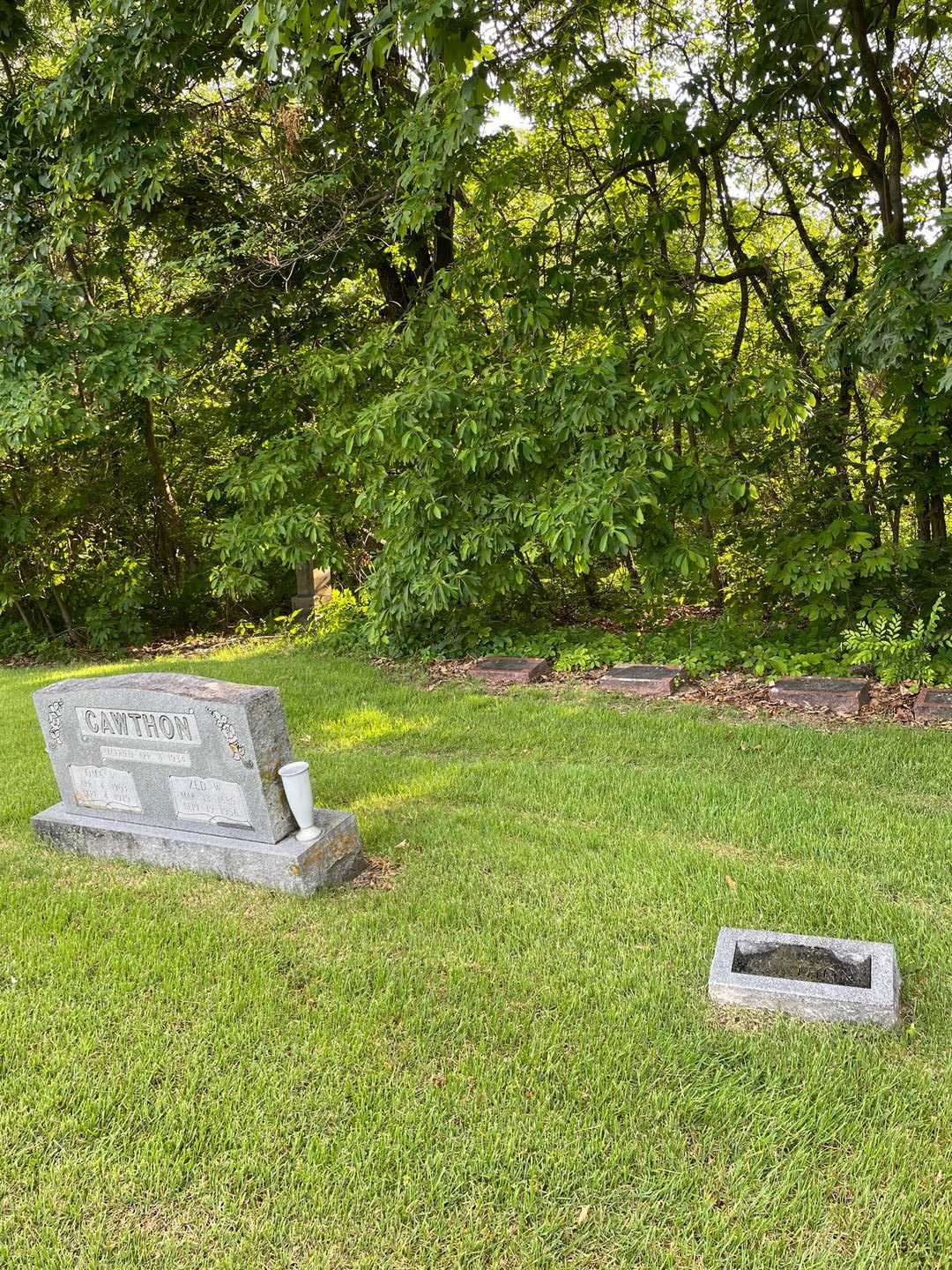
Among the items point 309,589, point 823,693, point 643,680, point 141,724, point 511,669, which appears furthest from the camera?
point 309,589

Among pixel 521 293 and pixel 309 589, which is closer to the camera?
pixel 521 293

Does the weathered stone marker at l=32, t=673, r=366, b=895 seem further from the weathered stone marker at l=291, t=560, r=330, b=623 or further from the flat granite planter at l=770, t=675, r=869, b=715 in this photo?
the weathered stone marker at l=291, t=560, r=330, b=623

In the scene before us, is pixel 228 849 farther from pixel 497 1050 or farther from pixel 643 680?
pixel 643 680

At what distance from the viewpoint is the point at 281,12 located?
351cm

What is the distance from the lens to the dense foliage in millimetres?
5957

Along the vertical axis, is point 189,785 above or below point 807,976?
above

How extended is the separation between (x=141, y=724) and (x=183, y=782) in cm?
32

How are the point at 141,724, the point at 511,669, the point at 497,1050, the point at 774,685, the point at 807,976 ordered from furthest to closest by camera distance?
1. the point at 511,669
2. the point at 774,685
3. the point at 141,724
4. the point at 807,976
5. the point at 497,1050

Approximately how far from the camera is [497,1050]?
256 cm

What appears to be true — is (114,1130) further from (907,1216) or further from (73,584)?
(73,584)

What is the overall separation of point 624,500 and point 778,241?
4890mm

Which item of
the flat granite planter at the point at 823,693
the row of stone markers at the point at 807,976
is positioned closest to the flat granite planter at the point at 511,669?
the flat granite planter at the point at 823,693

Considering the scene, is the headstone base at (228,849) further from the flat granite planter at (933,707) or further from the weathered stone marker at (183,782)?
the flat granite planter at (933,707)

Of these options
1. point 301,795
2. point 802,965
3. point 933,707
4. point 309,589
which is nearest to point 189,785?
point 301,795
